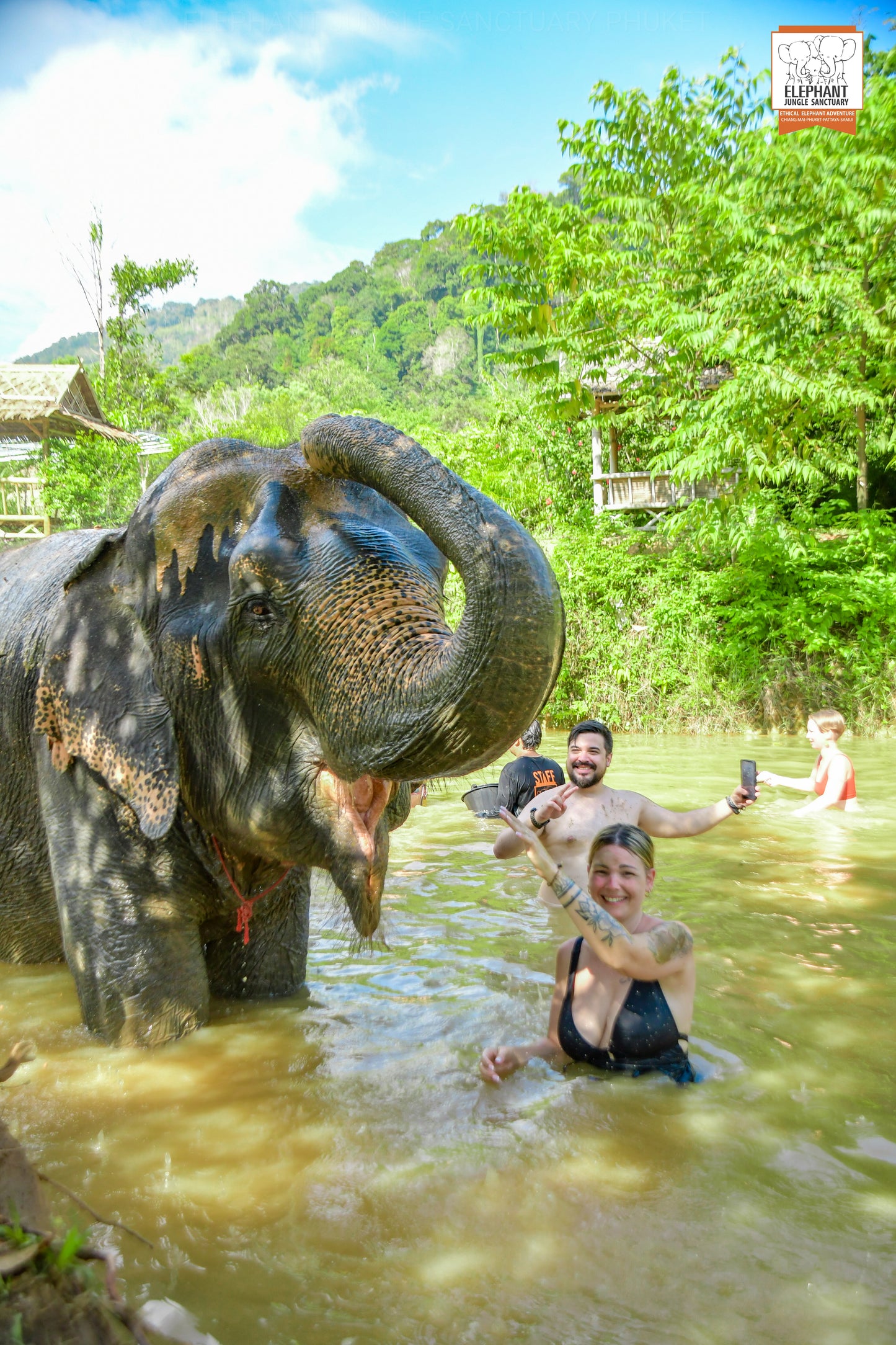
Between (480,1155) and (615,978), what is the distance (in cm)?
90

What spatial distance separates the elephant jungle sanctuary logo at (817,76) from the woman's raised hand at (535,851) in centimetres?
1486

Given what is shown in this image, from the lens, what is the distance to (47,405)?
71.4 ft

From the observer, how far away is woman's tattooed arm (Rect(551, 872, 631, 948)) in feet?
11.0

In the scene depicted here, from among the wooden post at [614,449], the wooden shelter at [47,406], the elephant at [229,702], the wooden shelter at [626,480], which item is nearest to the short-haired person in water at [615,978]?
the elephant at [229,702]

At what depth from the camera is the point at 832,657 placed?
612 inches

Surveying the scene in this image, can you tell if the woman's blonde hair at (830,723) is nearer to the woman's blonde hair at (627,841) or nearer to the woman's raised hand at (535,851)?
the woman's blonde hair at (627,841)

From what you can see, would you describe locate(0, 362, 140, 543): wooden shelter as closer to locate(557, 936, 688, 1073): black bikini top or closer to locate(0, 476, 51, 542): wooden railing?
locate(0, 476, 51, 542): wooden railing

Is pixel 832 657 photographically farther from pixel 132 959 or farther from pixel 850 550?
pixel 132 959

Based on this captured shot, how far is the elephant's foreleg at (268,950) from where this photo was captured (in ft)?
12.8

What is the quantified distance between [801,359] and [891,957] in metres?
12.5

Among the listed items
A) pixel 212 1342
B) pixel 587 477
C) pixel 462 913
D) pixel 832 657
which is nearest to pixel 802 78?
pixel 832 657

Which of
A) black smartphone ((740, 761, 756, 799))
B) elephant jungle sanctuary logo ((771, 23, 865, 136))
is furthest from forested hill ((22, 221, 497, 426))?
black smartphone ((740, 761, 756, 799))

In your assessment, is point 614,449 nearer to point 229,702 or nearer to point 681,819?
point 681,819

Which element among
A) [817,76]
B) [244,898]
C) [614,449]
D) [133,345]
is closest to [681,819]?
[244,898]
